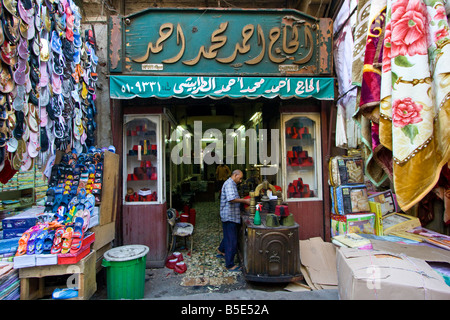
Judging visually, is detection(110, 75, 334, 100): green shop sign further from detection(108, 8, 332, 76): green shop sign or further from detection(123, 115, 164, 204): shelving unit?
detection(123, 115, 164, 204): shelving unit

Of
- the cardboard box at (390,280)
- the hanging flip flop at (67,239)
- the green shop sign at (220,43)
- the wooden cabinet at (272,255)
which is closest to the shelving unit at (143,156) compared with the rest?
the green shop sign at (220,43)

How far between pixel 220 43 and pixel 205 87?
1.03m

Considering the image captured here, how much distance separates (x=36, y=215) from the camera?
335 centimetres

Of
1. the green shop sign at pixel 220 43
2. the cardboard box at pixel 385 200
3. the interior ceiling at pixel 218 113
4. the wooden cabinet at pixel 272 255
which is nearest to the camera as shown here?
the wooden cabinet at pixel 272 255

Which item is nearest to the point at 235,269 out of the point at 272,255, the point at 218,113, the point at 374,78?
the point at 272,255

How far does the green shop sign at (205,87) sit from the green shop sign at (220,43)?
320 mm

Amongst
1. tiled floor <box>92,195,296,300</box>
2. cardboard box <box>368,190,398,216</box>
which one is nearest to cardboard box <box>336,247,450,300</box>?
tiled floor <box>92,195,296,300</box>

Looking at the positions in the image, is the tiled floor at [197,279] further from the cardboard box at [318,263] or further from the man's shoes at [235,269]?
the cardboard box at [318,263]

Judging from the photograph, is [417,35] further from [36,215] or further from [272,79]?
[36,215]

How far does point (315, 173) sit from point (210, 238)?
10.3ft

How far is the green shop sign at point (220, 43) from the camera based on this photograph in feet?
15.2

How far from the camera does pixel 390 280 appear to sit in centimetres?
166

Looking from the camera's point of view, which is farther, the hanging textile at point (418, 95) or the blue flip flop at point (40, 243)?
the blue flip flop at point (40, 243)
